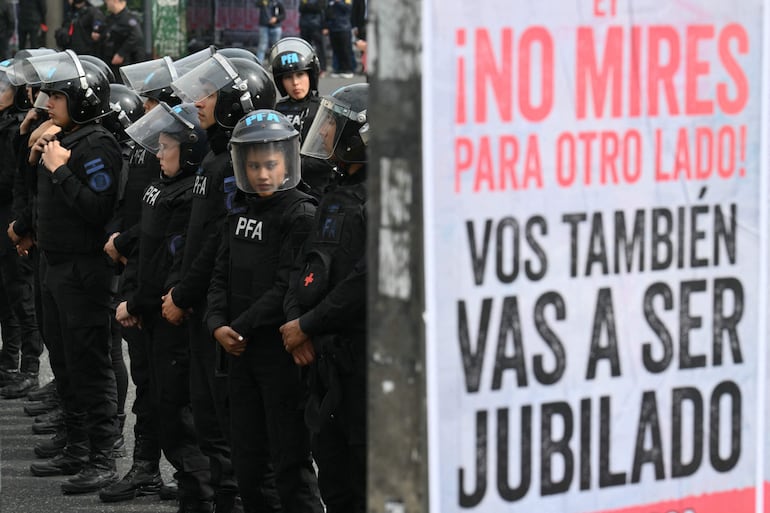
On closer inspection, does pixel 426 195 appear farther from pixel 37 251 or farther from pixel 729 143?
pixel 37 251

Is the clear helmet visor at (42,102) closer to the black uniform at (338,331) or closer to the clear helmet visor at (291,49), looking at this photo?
the clear helmet visor at (291,49)

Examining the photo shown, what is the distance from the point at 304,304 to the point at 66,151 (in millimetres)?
2359

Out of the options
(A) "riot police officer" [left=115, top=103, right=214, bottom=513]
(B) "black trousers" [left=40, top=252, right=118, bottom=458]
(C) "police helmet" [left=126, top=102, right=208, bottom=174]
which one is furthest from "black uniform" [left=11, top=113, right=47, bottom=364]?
(A) "riot police officer" [left=115, top=103, right=214, bottom=513]

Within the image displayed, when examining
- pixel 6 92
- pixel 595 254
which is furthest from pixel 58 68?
pixel 595 254

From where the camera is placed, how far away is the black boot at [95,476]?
6.82 metres

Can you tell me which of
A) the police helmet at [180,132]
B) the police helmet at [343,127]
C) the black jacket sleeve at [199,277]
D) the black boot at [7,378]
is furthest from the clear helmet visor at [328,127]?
the black boot at [7,378]

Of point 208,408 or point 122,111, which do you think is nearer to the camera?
point 208,408

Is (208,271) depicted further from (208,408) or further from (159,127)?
(159,127)

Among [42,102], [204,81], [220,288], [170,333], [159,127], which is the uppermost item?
[204,81]

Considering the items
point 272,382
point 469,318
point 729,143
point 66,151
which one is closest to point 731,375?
point 729,143

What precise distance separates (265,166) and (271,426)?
974 millimetres

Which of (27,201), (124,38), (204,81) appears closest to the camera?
(204,81)

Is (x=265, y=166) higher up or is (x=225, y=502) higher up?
(x=265, y=166)

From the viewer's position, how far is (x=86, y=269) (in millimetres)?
6832
